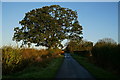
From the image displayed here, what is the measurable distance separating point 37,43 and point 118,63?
31309 millimetres

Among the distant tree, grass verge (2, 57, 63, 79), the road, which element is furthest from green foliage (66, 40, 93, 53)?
grass verge (2, 57, 63, 79)

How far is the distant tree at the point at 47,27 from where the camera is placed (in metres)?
43.1

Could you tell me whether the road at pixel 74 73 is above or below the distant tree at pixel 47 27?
below

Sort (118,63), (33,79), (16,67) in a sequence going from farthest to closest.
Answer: (16,67), (118,63), (33,79)

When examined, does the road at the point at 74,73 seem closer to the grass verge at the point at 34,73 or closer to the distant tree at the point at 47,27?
the grass verge at the point at 34,73

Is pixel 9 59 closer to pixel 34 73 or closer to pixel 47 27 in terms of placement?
pixel 34 73

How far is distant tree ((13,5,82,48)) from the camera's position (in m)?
43.1

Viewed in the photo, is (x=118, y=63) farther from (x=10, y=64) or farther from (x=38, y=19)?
(x=38, y=19)

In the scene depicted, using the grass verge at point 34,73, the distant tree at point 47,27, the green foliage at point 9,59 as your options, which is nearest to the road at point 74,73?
the grass verge at point 34,73

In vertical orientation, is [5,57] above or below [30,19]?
below

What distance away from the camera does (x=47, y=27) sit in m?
43.6

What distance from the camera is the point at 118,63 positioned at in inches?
560

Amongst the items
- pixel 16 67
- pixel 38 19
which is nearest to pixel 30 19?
pixel 38 19

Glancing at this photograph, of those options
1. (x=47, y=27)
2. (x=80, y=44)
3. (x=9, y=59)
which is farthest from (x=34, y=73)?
(x=80, y=44)
